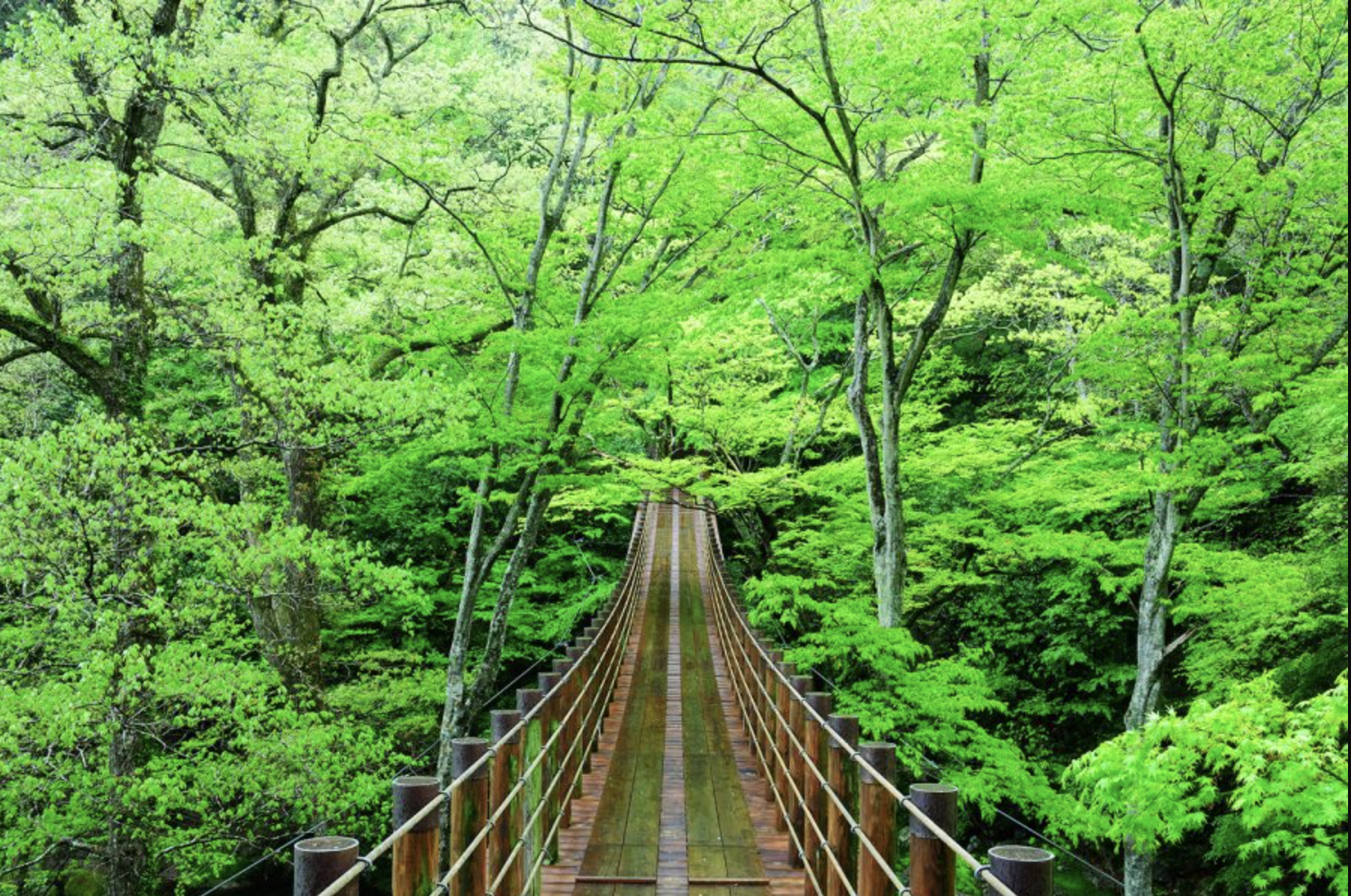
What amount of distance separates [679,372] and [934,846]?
537 inches

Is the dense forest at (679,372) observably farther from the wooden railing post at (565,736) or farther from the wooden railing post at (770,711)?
the wooden railing post at (565,736)

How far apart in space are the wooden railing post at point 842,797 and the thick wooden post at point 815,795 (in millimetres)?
311

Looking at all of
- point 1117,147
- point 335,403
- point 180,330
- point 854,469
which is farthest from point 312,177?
point 1117,147

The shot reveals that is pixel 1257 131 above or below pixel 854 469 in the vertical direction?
above

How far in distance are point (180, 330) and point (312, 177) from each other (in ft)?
9.49

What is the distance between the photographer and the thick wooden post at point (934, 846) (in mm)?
2609

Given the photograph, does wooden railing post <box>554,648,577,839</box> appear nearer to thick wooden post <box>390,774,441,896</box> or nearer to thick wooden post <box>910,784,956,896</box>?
thick wooden post <box>390,774,441,896</box>

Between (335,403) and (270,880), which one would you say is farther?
(270,880)

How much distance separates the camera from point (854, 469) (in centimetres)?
1301

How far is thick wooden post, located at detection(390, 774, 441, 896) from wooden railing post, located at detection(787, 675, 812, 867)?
8.29 ft

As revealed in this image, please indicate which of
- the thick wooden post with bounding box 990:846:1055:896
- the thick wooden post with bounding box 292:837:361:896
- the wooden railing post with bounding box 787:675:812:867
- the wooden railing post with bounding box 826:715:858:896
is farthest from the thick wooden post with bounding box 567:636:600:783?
the thick wooden post with bounding box 990:846:1055:896

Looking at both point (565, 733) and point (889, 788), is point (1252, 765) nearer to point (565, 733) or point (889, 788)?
point (889, 788)

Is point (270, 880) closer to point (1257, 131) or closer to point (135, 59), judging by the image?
point (135, 59)

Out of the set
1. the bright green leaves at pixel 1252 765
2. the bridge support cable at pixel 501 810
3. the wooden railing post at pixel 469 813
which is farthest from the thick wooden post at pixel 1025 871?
the bright green leaves at pixel 1252 765
